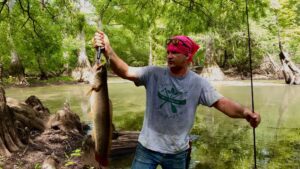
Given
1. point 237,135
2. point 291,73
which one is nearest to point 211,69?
point 291,73

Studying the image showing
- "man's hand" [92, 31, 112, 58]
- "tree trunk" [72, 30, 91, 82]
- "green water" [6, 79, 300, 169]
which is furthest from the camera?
"tree trunk" [72, 30, 91, 82]

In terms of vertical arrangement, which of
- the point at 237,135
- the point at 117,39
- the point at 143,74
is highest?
the point at 117,39

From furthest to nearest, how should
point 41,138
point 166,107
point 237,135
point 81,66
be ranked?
point 81,66
point 237,135
point 41,138
point 166,107

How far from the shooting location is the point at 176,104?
4.18m

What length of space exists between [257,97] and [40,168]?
51.0ft

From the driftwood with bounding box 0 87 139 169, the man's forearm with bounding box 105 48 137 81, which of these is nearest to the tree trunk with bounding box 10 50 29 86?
the driftwood with bounding box 0 87 139 169

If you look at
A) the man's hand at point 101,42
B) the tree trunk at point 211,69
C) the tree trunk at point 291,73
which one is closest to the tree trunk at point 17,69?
the tree trunk at point 211,69

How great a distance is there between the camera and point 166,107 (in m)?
4.17

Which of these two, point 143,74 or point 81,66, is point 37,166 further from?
point 81,66

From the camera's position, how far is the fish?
125 inches

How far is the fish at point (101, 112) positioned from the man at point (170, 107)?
0.86 meters

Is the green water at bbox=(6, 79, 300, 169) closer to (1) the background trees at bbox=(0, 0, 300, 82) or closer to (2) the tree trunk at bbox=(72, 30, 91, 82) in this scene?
(1) the background trees at bbox=(0, 0, 300, 82)

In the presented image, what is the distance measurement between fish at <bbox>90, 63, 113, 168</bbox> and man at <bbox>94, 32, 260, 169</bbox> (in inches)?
33.9

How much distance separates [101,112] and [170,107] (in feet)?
3.44
